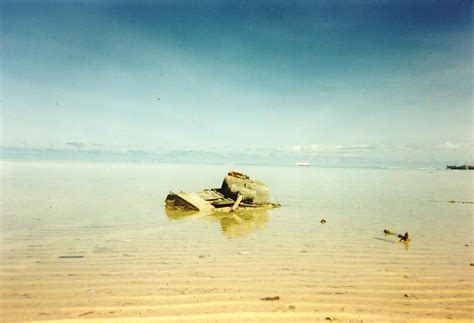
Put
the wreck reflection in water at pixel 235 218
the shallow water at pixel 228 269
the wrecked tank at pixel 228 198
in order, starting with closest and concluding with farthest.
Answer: the shallow water at pixel 228 269, the wreck reflection in water at pixel 235 218, the wrecked tank at pixel 228 198

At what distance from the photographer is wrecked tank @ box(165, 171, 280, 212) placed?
15241 mm

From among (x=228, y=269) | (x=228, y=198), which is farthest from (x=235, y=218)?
(x=228, y=269)

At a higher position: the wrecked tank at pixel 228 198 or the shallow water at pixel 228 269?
the wrecked tank at pixel 228 198

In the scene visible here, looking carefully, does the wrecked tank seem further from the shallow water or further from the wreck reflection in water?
the shallow water

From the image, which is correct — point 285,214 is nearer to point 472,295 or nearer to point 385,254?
point 385,254

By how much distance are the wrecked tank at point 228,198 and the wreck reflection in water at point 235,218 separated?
0.47 metres

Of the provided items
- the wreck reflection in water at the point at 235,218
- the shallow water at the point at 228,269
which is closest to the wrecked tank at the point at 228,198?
the wreck reflection in water at the point at 235,218

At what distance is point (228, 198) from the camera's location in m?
16.8

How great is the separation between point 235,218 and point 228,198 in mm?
3386

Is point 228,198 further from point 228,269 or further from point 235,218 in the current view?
point 228,269

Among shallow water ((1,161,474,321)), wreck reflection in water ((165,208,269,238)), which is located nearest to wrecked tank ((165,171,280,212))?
wreck reflection in water ((165,208,269,238))

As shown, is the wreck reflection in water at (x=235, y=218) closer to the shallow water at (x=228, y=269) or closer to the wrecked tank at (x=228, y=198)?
the shallow water at (x=228, y=269)

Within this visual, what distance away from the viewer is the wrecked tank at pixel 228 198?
50.0ft

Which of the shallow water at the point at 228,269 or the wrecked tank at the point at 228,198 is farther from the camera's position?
the wrecked tank at the point at 228,198
